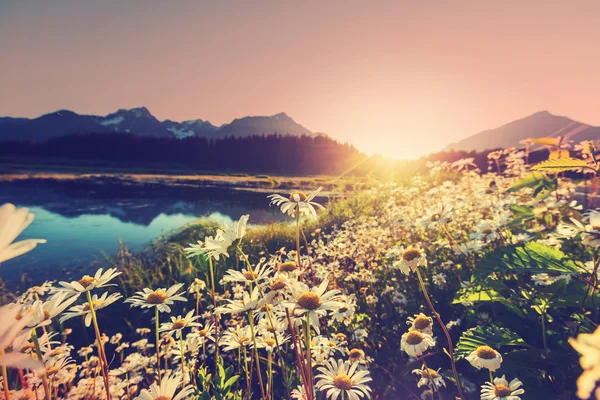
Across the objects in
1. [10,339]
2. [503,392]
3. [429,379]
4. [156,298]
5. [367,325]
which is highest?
[10,339]

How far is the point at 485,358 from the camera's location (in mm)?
1510

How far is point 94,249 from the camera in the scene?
27.1 feet

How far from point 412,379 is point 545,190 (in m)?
1.65

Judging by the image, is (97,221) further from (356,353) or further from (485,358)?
Result: (485,358)

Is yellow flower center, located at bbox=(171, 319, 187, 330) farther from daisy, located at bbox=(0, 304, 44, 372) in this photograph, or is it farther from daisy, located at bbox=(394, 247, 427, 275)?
daisy, located at bbox=(0, 304, 44, 372)

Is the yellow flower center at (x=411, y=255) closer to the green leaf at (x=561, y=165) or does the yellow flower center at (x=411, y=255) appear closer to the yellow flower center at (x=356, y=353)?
the yellow flower center at (x=356, y=353)

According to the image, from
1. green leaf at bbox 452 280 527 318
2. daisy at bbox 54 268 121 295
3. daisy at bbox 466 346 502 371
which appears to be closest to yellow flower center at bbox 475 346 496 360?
daisy at bbox 466 346 502 371

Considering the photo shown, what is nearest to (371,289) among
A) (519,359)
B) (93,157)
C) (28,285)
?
(519,359)

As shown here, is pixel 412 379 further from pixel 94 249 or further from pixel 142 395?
pixel 94 249

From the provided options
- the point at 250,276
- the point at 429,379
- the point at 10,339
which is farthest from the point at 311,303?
Result: the point at 429,379

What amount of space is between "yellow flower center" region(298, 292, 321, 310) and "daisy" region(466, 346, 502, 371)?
0.81 m

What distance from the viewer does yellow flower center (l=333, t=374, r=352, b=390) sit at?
139 centimetres

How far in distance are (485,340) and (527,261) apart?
0.50 meters

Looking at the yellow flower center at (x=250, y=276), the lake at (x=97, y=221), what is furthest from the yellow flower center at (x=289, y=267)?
the lake at (x=97, y=221)
